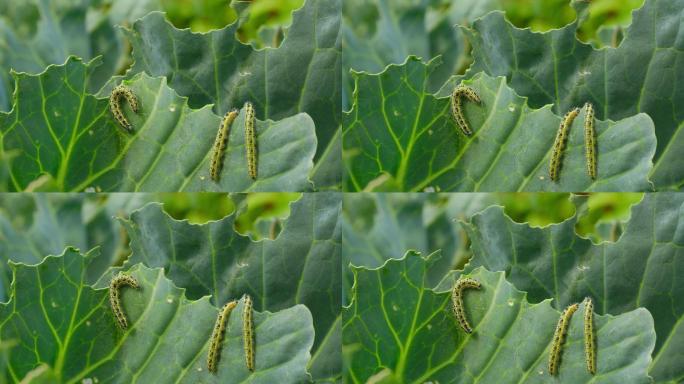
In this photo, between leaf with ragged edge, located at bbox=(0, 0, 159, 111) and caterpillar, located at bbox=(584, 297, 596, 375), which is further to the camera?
leaf with ragged edge, located at bbox=(0, 0, 159, 111)

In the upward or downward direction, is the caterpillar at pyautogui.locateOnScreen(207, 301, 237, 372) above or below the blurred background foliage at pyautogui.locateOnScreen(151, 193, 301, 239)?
below

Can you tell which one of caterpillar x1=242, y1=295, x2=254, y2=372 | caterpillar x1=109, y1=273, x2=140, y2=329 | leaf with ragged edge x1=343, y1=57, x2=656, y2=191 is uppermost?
leaf with ragged edge x1=343, y1=57, x2=656, y2=191

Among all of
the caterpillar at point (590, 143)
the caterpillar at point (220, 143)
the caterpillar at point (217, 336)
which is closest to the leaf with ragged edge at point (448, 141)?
the caterpillar at point (590, 143)

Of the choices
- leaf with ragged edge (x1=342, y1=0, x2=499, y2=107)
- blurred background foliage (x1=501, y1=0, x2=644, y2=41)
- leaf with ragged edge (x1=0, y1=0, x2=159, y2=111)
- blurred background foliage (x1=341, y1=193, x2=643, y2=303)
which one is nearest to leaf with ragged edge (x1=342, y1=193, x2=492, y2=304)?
blurred background foliage (x1=341, y1=193, x2=643, y2=303)

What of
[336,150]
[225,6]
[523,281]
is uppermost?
[225,6]

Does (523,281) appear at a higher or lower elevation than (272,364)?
higher

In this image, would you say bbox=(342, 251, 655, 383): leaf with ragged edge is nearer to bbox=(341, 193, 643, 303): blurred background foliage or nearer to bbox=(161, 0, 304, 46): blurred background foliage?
bbox=(341, 193, 643, 303): blurred background foliage

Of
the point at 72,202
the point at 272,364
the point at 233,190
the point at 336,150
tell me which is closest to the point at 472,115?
the point at 336,150

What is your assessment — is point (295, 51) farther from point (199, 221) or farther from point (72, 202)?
point (72, 202)
